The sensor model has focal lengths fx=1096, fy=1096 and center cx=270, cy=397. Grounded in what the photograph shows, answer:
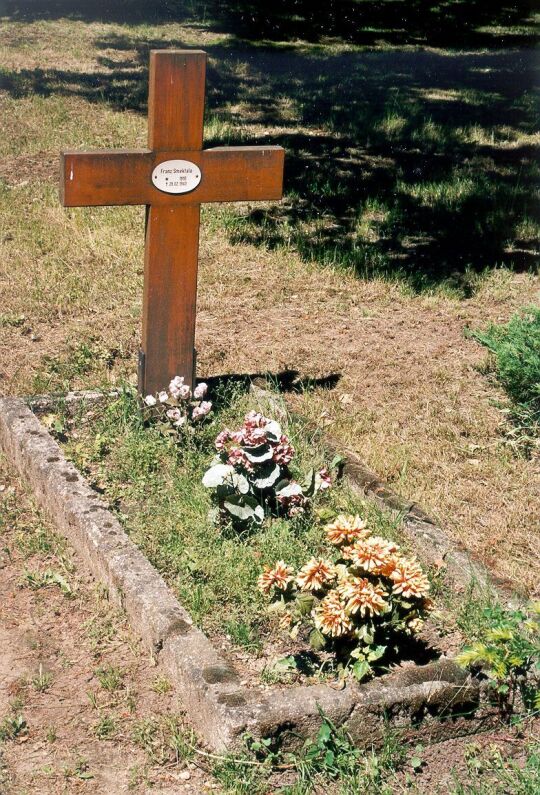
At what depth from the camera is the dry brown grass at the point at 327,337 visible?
4.93 metres

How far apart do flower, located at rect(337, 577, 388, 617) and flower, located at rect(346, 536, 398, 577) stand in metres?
0.05

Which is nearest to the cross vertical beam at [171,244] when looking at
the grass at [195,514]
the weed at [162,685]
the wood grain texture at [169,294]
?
the wood grain texture at [169,294]

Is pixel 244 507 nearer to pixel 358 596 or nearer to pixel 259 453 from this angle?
pixel 259 453

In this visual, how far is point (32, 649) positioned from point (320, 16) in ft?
51.7

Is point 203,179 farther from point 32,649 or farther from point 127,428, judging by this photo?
point 32,649

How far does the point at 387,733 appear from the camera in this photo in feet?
11.1

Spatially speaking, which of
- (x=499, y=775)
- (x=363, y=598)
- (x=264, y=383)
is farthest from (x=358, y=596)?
(x=264, y=383)

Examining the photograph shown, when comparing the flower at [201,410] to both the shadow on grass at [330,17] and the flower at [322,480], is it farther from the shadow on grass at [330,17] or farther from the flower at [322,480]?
the shadow on grass at [330,17]

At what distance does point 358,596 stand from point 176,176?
231 centimetres

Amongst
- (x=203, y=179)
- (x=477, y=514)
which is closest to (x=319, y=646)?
(x=477, y=514)

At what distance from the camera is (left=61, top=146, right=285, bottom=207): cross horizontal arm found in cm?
477

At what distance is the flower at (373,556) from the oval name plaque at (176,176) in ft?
6.88

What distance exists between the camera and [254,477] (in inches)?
173

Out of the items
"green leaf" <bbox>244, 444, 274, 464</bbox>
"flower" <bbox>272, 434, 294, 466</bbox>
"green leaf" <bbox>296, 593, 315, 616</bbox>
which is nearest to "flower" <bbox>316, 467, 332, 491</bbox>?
"flower" <bbox>272, 434, 294, 466</bbox>
